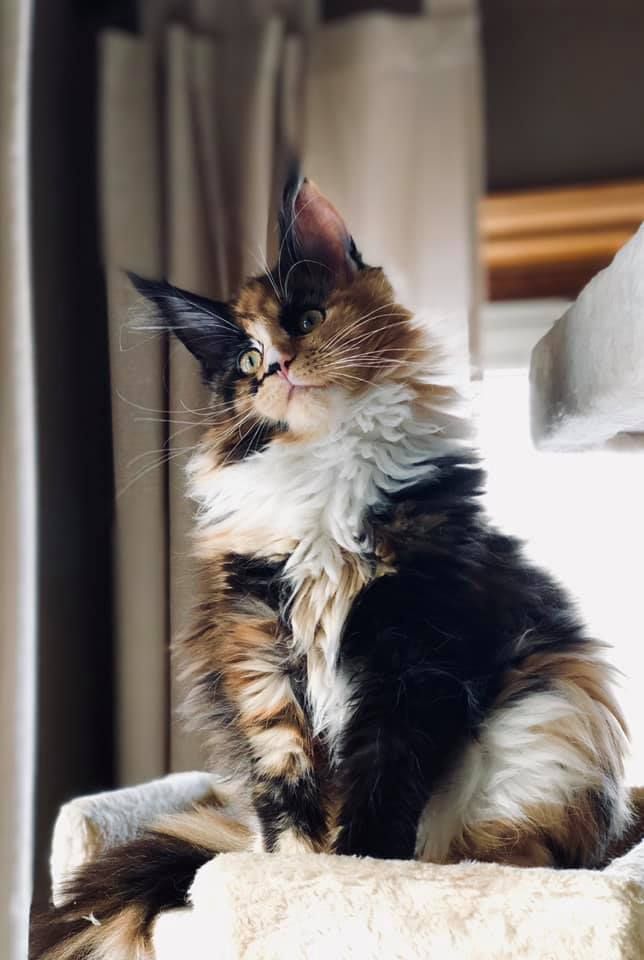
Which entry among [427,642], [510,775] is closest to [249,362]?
[427,642]

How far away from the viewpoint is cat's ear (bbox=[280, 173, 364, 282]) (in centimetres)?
84

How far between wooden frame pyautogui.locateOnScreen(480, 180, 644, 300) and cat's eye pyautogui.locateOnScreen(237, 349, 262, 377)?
0.73 feet

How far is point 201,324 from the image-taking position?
0.86m

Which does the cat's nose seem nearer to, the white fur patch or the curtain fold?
the curtain fold

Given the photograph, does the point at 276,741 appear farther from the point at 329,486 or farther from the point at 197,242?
the point at 197,242

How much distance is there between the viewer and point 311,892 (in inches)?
23.5

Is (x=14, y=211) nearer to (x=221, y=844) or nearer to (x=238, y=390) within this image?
(x=238, y=390)

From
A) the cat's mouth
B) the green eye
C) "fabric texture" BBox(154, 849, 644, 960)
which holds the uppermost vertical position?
the green eye

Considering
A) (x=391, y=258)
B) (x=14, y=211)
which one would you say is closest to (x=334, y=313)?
(x=391, y=258)

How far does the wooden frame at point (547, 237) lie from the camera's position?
839 mm

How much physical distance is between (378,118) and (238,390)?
30 cm

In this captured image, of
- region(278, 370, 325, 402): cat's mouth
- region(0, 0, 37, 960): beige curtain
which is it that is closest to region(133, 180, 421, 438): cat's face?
region(278, 370, 325, 402): cat's mouth

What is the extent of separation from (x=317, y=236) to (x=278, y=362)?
0.42ft

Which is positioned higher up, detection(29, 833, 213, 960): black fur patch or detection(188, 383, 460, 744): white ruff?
detection(188, 383, 460, 744): white ruff
